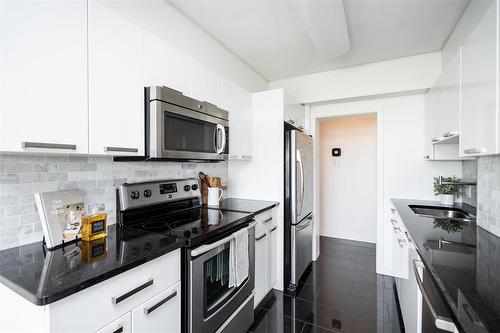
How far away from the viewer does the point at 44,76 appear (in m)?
1.00

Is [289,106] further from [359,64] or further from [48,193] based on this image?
[48,193]

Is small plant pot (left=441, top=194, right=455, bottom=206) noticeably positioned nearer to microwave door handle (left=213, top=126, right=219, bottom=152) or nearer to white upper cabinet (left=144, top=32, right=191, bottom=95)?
microwave door handle (left=213, top=126, right=219, bottom=152)

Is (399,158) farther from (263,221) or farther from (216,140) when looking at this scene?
(216,140)

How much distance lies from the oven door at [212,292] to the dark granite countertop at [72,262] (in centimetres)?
24

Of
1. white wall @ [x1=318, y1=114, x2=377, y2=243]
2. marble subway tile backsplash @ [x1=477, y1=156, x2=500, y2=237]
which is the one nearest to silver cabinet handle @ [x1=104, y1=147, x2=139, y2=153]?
marble subway tile backsplash @ [x1=477, y1=156, x2=500, y2=237]

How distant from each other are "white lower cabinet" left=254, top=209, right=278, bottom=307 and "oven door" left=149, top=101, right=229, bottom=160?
748 mm

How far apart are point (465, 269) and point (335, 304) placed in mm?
1540

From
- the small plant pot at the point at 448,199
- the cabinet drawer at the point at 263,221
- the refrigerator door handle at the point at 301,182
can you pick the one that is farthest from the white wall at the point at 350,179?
the cabinet drawer at the point at 263,221

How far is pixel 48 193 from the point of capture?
4.01ft

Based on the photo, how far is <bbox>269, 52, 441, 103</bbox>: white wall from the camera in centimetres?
272

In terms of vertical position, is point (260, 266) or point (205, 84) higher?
point (205, 84)

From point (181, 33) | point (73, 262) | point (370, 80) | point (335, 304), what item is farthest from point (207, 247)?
point (370, 80)

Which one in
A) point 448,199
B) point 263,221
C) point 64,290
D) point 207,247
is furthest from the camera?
point 448,199

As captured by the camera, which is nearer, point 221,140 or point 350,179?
point 221,140
